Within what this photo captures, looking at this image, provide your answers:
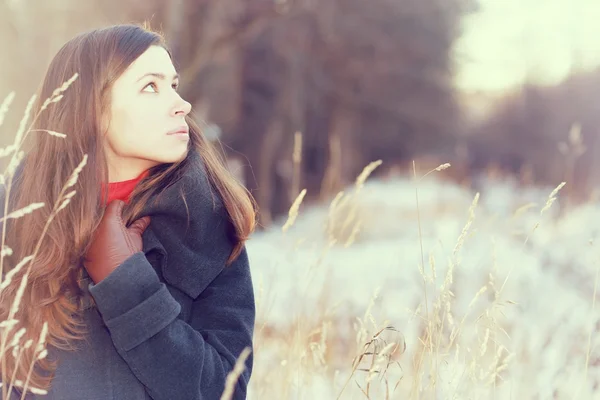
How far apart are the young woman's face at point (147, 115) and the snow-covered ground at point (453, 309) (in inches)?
23.4

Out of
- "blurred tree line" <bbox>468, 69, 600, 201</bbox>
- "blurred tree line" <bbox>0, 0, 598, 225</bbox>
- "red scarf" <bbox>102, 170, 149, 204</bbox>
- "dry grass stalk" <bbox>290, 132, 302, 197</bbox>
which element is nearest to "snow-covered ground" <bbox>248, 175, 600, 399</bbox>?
"dry grass stalk" <bbox>290, 132, 302, 197</bbox>

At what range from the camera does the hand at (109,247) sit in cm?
143

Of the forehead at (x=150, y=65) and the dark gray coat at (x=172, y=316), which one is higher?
the forehead at (x=150, y=65)

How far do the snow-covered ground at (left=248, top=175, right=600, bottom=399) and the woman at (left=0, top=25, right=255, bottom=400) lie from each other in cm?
36

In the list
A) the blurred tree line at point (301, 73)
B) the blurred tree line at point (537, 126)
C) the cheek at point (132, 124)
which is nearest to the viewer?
the cheek at point (132, 124)

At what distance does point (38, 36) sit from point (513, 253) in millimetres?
6192

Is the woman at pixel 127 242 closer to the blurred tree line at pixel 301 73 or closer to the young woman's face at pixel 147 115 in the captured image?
the young woman's face at pixel 147 115

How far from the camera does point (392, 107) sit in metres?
17.6

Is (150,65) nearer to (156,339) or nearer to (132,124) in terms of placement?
(132,124)

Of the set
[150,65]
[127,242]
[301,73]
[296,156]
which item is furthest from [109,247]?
[301,73]

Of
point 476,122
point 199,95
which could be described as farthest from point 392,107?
point 476,122

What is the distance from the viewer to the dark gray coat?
4.55 feet

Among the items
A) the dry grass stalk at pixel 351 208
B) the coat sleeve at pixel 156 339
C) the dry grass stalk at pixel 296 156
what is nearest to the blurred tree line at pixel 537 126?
the dry grass stalk at pixel 296 156

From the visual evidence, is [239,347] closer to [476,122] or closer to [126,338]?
[126,338]
